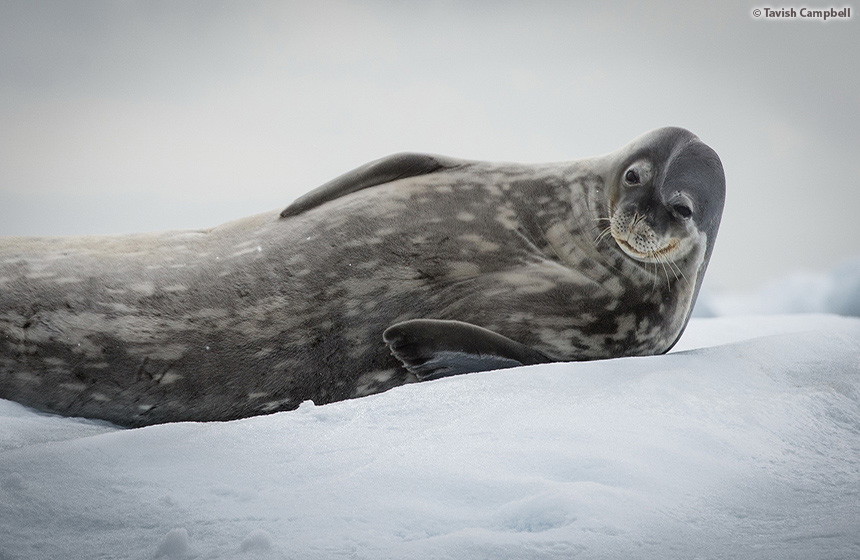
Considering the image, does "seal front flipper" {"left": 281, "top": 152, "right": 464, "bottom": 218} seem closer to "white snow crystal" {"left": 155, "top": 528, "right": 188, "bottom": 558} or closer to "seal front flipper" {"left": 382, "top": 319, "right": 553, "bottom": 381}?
"seal front flipper" {"left": 382, "top": 319, "right": 553, "bottom": 381}

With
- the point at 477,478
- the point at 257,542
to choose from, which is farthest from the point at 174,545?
the point at 477,478

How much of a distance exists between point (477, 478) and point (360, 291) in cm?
96

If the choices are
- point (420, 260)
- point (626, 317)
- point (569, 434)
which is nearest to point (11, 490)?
point (569, 434)

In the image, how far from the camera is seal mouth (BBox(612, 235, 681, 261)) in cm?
196

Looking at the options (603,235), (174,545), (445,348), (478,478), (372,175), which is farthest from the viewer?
(372,175)

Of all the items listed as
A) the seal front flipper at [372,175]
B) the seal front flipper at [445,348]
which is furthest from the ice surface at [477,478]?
the seal front flipper at [372,175]

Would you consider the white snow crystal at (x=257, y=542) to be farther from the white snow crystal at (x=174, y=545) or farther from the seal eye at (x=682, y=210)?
the seal eye at (x=682, y=210)

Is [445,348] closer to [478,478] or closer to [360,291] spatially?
[360,291]

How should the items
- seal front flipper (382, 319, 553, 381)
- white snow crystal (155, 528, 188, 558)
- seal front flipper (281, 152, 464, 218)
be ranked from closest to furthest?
white snow crystal (155, 528, 188, 558) → seal front flipper (382, 319, 553, 381) → seal front flipper (281, 152, 464, 218)

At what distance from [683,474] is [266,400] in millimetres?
1094

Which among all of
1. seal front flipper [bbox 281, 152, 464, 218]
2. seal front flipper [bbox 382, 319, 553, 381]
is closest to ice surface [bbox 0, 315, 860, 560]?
seal front flipper [bbox 382, 319, 553, 381]

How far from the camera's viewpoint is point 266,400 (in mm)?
1894

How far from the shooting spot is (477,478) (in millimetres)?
1051

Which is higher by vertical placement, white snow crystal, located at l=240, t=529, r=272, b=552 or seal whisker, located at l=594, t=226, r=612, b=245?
seal whisker, located at l=594, t=226, r=612, b=245
